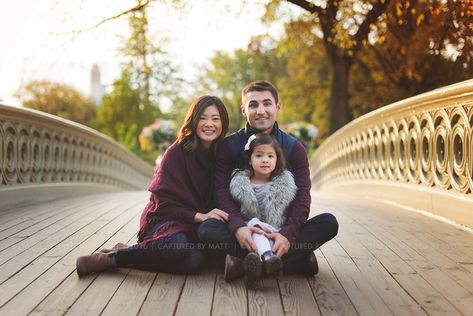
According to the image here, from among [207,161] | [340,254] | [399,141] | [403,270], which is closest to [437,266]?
[403,270]

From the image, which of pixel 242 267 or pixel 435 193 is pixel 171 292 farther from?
pixel 435 193

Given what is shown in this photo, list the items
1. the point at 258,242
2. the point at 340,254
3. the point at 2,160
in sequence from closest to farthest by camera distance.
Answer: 1. the point at 258,242
2. the point at 340,254
3. the point at 2,160

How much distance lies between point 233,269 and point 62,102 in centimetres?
4714

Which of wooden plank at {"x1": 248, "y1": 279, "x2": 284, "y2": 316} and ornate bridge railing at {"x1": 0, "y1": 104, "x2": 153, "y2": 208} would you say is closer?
wooden plank at {"x1": 248, "y1": 279, "x2": 284, "y2": 316}

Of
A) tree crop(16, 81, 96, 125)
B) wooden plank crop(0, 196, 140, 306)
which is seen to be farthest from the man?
tree crop(16, 81, 96, 125)

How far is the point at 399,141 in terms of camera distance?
851cm

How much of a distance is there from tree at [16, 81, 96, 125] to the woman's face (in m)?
44.4

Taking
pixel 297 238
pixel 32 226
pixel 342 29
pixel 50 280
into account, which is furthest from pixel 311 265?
pixel 342 29

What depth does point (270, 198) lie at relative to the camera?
430 cm

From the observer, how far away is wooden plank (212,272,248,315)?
340cm

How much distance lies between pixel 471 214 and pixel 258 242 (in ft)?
9.12

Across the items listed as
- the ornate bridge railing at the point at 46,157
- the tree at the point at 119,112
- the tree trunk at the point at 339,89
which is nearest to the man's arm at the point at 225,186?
the ornate bridge railing at the point at 46,157

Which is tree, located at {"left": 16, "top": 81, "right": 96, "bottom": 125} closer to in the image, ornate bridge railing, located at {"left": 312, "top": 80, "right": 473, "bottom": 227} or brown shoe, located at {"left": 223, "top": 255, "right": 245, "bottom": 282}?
ornate bridge railing, located at {"left": 312, "top": 80, "right": 473, "bottom": 227}

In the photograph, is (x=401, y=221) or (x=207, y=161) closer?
(x=207, y=161)
